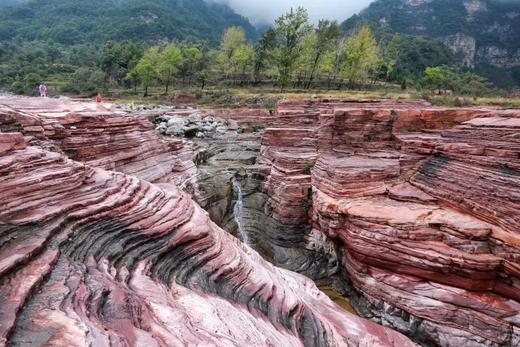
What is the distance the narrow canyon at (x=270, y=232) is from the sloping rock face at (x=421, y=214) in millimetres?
52

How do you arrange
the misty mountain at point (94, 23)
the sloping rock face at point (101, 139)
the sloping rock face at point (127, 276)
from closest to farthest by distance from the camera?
1. the sloping rock face at point (127, 276)
2. the sloping rock face at point (101, 139)
3. the misty mountain at point (94, 23)

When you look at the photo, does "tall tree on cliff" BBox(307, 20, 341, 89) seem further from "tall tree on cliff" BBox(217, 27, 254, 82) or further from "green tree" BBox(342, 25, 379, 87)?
"tall tree on cliff" BBox(217, 27, 254, 82)

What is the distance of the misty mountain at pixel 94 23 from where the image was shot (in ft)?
401

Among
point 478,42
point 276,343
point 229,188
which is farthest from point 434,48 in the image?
point 276,343

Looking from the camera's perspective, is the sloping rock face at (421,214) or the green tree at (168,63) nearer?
the sloping rock face at (421,214)

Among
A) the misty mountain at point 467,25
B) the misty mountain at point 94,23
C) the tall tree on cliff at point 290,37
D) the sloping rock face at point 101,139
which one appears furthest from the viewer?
the misty mountain at point 467,25

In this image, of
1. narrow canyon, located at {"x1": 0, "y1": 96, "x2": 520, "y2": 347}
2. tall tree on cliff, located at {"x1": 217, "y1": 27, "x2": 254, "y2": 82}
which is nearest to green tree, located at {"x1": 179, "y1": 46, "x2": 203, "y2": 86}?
tall tree on cliff, located at {"x1": 217, "y1": 27, "x2": 254, "y2": 82}

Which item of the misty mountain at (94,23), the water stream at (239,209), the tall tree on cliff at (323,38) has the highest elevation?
the misty mountain at (94,23)

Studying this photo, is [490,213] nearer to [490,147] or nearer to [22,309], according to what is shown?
[490,147]

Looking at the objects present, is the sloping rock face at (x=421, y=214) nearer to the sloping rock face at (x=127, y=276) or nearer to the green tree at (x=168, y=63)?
the sloping rock face at (x=127, y=276)

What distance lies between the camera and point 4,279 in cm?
519

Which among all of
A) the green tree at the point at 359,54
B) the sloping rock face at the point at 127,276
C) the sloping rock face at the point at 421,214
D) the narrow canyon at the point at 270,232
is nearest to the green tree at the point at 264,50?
the green tree at the point at 359,54

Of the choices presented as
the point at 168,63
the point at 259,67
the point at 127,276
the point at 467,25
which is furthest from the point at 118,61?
the point at 467,25

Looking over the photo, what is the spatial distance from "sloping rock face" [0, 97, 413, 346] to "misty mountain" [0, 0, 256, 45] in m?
129
